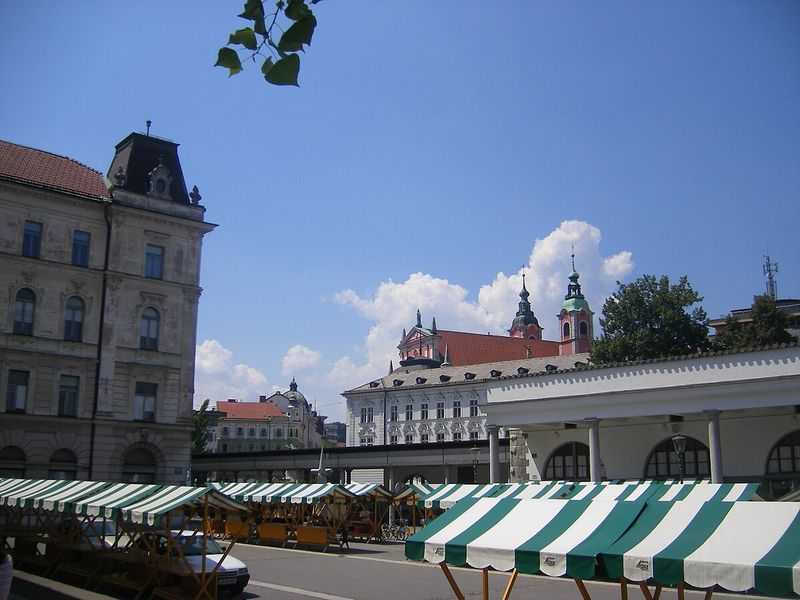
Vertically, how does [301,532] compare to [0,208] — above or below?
below

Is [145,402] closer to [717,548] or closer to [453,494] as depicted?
[453,494]

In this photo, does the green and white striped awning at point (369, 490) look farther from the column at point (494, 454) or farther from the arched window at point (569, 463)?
the arched window at point (569, 463)

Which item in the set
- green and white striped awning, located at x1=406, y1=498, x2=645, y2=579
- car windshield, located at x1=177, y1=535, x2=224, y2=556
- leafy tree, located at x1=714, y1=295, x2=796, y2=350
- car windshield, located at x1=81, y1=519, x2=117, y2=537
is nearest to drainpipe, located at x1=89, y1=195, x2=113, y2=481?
car windshield, located at x1=81, y1=519, x2=117, y2=537

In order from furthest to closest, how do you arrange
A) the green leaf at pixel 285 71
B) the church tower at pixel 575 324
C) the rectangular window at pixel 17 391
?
the church tower at pixel 575 324, the rectangular window at pixel 17 391, the green leaf at pixel 285 71

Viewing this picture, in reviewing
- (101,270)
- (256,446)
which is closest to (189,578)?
(101,270)

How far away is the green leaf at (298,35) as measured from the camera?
619cm

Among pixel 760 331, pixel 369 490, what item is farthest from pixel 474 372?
pixel 369 490

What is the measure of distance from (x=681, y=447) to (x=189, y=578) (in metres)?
16.5

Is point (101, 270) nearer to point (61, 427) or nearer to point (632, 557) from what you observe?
point (61, 427)

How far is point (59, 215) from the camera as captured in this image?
42.3 m

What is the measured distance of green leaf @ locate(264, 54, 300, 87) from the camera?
6055 mm

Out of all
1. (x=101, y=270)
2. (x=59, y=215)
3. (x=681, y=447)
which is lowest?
(x=681, y=447)

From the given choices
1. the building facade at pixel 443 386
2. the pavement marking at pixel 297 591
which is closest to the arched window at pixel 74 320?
the pavement marking at pixel 297 591

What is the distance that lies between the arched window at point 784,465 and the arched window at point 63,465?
32149 millimetres
